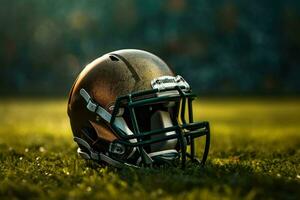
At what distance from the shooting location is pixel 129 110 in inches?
171

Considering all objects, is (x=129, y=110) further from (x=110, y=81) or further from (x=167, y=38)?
(x=167, y=38)

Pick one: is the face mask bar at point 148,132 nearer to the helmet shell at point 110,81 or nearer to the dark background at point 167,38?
the helmet shell at point 110,81

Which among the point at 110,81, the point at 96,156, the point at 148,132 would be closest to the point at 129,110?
the point at 148,132

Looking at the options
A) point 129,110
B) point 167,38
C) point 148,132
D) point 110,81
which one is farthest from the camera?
point 167,38

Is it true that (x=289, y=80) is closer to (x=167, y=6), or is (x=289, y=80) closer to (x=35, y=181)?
(x=167, y=6)

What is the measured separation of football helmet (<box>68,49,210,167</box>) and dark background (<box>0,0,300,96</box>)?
56.5 metres

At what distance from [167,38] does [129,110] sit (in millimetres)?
68230

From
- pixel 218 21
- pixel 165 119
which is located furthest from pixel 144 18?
pixel 165 119

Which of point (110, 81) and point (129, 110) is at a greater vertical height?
point (110, 81)

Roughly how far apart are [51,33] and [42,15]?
426 centimetres

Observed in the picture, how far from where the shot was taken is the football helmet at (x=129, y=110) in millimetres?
4434

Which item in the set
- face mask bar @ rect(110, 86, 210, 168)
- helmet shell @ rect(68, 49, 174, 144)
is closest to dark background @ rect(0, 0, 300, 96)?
helmet shell @ rect(68, 49, 174, 144)

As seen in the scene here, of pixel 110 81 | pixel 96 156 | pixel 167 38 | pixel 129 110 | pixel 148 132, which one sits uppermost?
pixel 110 81

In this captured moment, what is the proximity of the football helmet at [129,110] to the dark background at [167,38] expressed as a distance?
5648 cm
